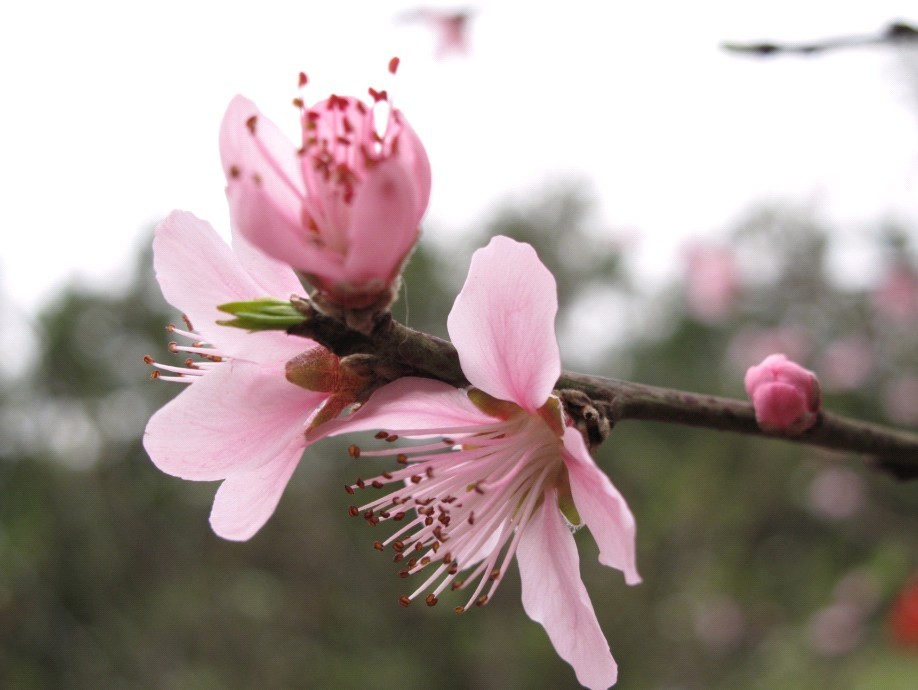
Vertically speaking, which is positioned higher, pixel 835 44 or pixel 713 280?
pixel 835 44

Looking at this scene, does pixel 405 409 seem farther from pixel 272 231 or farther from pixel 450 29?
pixel 450 29

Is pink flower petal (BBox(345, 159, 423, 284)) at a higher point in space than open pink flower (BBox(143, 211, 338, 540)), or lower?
higher

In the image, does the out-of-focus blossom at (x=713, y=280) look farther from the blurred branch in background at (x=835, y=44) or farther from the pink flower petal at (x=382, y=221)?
the pink flower petal at (x=382, y=221)

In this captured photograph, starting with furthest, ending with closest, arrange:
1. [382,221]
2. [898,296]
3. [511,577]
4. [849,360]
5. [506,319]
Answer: [511,577] < [849,360] < [898,296] < [506,319] < [382,221]

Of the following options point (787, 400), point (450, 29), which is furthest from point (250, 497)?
point (450, 29)

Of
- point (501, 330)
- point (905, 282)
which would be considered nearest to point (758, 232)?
point (905, 282)

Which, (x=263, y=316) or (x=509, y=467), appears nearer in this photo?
(x=263, y=316)

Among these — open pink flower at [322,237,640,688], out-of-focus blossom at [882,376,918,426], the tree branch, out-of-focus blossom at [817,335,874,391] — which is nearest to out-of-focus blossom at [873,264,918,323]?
out-of-focus blossom at [817,335,874,391]

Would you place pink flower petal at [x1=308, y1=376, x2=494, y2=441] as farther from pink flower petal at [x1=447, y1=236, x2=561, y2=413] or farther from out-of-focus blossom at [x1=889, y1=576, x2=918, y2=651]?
out-of-focus blossom at [x1=889, y1=576, x2=918, y2=651]
